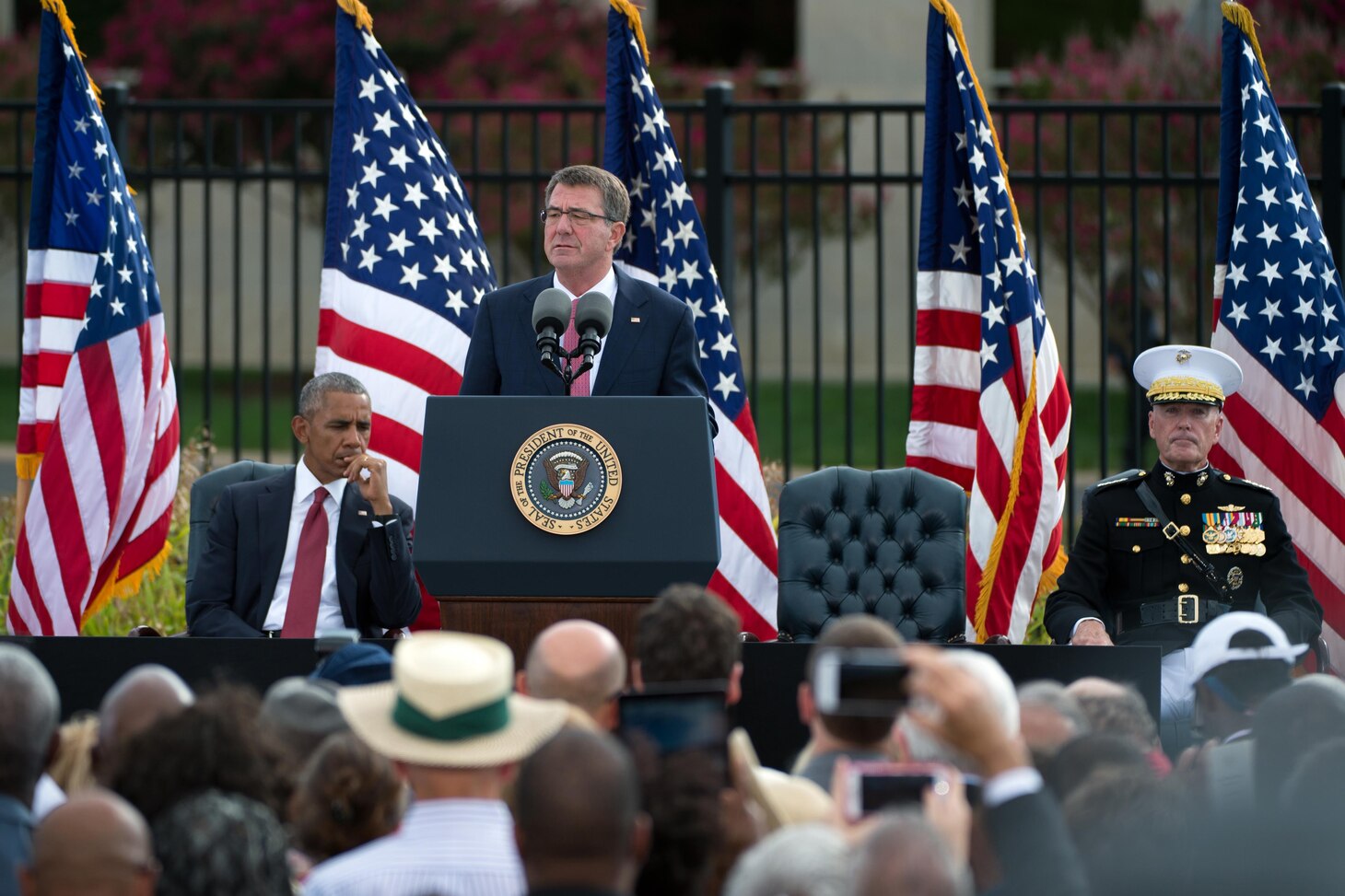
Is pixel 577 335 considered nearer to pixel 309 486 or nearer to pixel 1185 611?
pixel 309 486

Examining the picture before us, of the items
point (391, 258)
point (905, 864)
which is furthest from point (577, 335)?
point (905, 864)

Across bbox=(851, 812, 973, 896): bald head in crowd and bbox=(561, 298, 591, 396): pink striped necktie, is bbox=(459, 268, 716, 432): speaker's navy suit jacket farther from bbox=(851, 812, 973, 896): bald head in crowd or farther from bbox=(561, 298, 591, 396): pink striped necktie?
bbox=(851, 812, 973, 896): bald head in crowd

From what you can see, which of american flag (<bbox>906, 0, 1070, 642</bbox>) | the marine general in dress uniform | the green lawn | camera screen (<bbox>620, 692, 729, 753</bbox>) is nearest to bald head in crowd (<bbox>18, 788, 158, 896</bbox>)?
camera screen (<bbox>620, 692, 729, 753</bbox>)

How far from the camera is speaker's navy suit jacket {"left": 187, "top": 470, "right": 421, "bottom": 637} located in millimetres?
6016

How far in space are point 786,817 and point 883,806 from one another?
0.31 meters

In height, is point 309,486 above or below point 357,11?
below

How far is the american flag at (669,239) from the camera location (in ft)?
24.9

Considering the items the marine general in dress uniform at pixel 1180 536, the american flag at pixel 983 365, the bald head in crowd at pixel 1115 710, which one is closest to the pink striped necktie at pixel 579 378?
the marine general in dress uniform at pixel 1180 536

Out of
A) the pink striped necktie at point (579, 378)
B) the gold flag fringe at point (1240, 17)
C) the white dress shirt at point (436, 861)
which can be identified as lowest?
the white dress shirt at point (436, 861)

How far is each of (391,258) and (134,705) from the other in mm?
4248

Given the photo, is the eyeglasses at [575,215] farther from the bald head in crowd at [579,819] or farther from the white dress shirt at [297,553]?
the bald head in crowd at [579,819]

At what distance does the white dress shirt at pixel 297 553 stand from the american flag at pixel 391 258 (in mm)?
961

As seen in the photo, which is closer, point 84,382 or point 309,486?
point 309,486

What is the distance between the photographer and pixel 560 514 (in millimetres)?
4855
